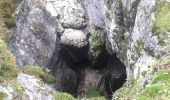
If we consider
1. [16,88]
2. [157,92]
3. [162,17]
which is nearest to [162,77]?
[157,92]

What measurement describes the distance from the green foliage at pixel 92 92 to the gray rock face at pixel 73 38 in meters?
4.35

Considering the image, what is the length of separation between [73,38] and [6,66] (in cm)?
1671

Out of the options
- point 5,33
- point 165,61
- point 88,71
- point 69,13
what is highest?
point 69,13

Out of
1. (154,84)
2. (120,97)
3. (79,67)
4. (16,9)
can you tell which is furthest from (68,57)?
(154,84)

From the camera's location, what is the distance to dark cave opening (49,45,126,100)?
32.8 m

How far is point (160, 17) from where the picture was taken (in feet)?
67.8

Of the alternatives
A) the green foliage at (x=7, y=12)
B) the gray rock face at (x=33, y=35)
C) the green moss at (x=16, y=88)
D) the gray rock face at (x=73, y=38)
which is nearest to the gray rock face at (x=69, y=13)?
the gray rock face at (x=73, y=38)

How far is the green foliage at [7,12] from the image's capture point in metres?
24.3

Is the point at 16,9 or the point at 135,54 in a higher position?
the point at 16,9

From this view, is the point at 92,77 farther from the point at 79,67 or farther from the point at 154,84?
the point at 154,84

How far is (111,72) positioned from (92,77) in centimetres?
295

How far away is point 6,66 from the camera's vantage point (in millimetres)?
17266

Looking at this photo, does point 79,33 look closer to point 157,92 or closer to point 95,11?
point 95,11

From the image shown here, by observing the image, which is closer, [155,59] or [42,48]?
[155,59]
